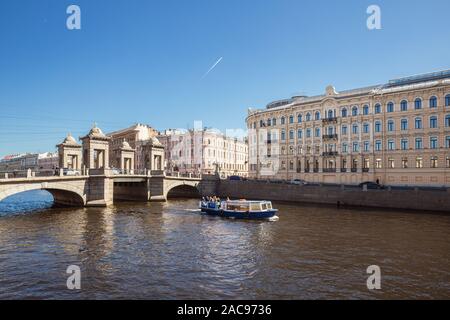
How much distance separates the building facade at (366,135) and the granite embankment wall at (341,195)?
8.02 metres

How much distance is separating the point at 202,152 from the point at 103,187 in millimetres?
46327

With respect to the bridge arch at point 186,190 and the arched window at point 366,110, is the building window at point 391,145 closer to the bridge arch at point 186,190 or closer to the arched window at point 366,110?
the arched window at point 366,110

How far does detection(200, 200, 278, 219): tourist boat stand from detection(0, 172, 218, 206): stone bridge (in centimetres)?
1619

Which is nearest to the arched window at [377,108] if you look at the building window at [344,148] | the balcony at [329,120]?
the balcony at [329,120]

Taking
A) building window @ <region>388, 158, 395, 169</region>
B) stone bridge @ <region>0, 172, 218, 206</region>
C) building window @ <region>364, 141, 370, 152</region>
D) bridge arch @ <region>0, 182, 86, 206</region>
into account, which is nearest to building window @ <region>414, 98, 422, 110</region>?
building window @ <region>388, 158, 395, 169</region>

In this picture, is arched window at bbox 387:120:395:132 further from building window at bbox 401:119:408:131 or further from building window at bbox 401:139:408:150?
building window at bbox 401:139:408:150

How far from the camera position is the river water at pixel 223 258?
47.6ft

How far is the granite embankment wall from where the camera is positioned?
133 feet

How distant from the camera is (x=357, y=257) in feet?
64.6

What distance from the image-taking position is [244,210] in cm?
3516

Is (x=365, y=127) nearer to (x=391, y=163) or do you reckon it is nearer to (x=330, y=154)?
(x=391, y=163)

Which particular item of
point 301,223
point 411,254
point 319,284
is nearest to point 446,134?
point 301,223
